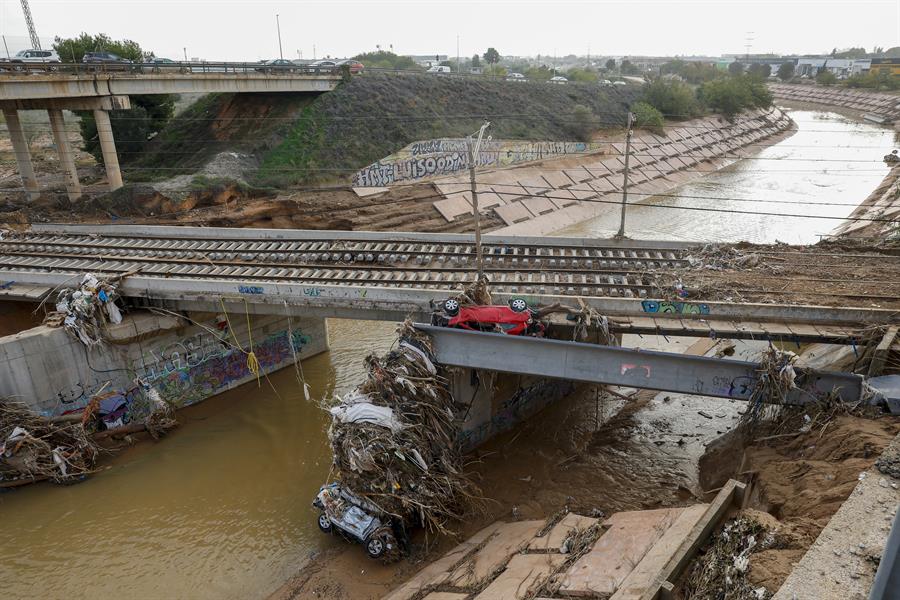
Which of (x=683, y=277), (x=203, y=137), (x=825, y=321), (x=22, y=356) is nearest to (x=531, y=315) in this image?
(x=683, y=277)

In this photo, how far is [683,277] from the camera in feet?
53.2

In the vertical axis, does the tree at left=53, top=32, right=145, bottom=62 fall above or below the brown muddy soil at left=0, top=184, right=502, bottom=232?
above

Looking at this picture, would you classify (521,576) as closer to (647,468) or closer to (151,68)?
(647,468)

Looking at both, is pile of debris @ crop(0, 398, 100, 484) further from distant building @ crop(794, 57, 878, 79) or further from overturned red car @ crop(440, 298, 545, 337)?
distant building @ crop(794, 57, 878, 79)

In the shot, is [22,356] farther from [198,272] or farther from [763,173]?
[763,173]

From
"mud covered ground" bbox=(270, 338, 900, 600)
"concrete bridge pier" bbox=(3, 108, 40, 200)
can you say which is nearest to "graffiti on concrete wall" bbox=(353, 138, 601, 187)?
"concrete bridge pier" bbox=(3, 108, 40, 200)

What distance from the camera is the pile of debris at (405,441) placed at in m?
12.2

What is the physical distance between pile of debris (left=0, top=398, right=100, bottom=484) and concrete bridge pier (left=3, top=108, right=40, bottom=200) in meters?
20.8

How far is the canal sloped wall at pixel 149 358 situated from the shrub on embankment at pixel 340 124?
16322 mm

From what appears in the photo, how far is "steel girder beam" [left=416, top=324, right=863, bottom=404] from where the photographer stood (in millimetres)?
12070

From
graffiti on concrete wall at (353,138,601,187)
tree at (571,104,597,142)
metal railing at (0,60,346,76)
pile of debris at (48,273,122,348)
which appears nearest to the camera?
pile of debris at (48,273,122,348)

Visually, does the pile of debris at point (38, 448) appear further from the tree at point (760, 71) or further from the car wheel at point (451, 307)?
the tree at point (760, 71)

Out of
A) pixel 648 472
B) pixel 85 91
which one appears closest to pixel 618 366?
pixel 648 472

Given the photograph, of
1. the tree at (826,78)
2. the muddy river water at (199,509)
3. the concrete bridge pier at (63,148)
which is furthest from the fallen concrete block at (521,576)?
the tree at (826,78)
